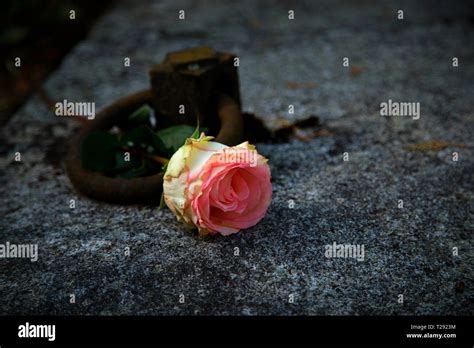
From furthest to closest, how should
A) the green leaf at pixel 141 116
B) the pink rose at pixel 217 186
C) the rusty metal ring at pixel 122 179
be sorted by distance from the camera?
the green leaf at pixel 141 116 → the rusty metal ring at pixel 122 179 → the pink rose at pixel 217 186

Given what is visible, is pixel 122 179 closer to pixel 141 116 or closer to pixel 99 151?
pixel 99 151

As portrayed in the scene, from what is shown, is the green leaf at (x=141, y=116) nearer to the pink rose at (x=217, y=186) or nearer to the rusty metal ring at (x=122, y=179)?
the rusty metal ring at (x=122, y=179)

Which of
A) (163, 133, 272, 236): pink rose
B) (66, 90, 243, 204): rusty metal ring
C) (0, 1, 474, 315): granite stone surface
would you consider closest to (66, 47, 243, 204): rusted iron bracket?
(66, 90, 243, 204): rusty metal ring

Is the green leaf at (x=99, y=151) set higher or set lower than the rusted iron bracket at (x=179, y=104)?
lower

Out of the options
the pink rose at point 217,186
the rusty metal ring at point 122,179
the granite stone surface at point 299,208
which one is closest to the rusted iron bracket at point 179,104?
the rusty metal ring at point 122,179

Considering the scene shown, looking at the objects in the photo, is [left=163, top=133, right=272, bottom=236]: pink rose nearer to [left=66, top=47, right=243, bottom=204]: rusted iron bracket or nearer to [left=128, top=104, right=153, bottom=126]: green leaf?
[left=66, top=47, right=243, bottom=204]: rusted iron bracket

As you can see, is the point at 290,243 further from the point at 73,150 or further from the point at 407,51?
the point at 407,51

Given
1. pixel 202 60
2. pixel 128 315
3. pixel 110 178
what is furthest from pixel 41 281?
pixel 202 60

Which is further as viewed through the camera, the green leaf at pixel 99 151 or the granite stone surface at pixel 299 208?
the green leaf at pixel 99 151
